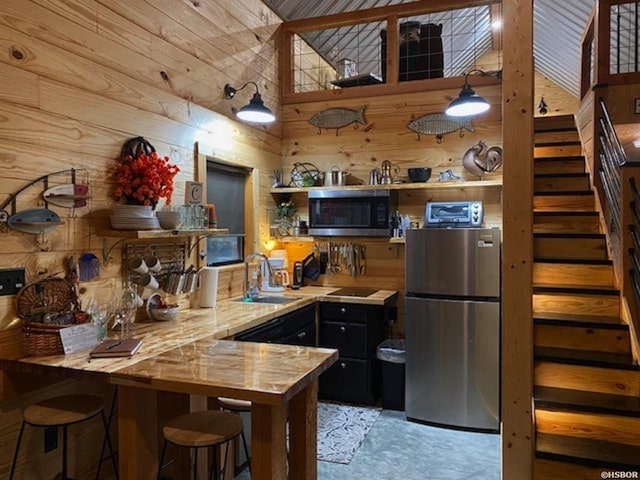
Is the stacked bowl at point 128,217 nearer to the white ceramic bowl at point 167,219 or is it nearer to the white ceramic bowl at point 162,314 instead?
the white ceramic bowl at point 167,219

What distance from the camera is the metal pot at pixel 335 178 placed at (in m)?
4.43

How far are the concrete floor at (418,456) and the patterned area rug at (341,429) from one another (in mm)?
57

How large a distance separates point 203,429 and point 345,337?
7.34 ft

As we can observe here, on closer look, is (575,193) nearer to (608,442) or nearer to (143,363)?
(608,442)

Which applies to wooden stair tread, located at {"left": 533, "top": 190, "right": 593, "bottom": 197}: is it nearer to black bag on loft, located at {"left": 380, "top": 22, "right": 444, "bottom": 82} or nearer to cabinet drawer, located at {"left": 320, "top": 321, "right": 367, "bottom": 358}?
black bag on loft, located at {"left": 380, "top": 22, "right": 444, "bottom": 82}

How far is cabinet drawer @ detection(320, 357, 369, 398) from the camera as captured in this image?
3.96 metres

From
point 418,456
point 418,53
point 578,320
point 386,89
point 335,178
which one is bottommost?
point 418,456

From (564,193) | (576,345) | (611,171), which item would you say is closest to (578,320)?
(576,345)

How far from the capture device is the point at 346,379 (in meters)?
4.00

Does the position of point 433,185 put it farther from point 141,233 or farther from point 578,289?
point 141,233

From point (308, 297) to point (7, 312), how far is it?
2262 mm

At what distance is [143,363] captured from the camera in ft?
6.64

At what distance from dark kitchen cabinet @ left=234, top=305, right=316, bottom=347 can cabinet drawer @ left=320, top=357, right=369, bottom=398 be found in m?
0.30

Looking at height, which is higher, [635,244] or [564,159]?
[564,159]
